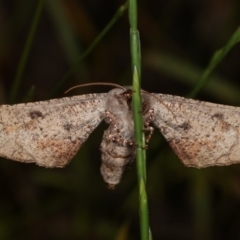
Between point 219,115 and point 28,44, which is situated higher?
point 28,44

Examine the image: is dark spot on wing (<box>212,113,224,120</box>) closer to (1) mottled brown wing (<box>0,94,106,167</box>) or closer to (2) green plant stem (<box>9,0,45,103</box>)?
(1) mottled brown wing (<box>0,94,106,167</box>)

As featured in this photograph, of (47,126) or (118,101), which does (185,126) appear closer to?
(118,101)

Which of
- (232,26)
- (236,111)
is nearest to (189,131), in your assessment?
(236,111)

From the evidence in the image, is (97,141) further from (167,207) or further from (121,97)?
(121,97)

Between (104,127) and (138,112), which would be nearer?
(138,112)

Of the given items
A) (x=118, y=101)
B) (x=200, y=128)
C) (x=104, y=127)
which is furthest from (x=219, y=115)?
(x=104, y=127)

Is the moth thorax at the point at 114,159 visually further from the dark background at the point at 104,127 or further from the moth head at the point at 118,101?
the dark background at the point at 104,127

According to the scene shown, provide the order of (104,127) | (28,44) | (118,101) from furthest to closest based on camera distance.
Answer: (104,127), (28,44), (118,101)
